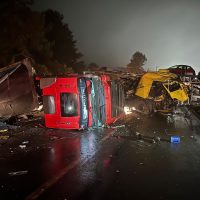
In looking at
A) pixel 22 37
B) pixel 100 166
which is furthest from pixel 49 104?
pixel 22 37

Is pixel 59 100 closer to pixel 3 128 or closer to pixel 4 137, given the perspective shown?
pixel 4 137

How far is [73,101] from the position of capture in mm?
11852

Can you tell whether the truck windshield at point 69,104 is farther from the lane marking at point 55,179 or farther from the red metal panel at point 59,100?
the lane marking at point 55,179

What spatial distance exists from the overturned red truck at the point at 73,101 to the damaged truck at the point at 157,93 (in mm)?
5251

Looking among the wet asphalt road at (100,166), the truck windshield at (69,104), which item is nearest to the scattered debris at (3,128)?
the wet asphalt road at (100,166)

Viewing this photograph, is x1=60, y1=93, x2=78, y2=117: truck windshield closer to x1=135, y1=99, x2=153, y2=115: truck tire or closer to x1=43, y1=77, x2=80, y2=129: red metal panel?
x1=43, y1=77, x2=80, y2=129: red metal panel

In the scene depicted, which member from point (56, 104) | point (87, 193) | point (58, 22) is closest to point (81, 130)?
point (56, 104)

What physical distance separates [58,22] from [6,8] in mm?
28467

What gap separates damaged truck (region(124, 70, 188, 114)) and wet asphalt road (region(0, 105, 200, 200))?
6.02m

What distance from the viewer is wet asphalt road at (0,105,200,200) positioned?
542cm

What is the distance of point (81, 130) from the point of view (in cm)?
1195

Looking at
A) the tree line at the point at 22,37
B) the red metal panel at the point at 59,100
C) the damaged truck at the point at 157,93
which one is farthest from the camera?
the tree line at the point at 22,37

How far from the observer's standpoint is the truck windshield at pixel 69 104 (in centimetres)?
1184

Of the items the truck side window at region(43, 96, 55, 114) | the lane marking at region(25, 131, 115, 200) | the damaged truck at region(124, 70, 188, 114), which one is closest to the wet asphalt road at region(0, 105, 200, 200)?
the lane marking at region(25, 131, 115, 200)
